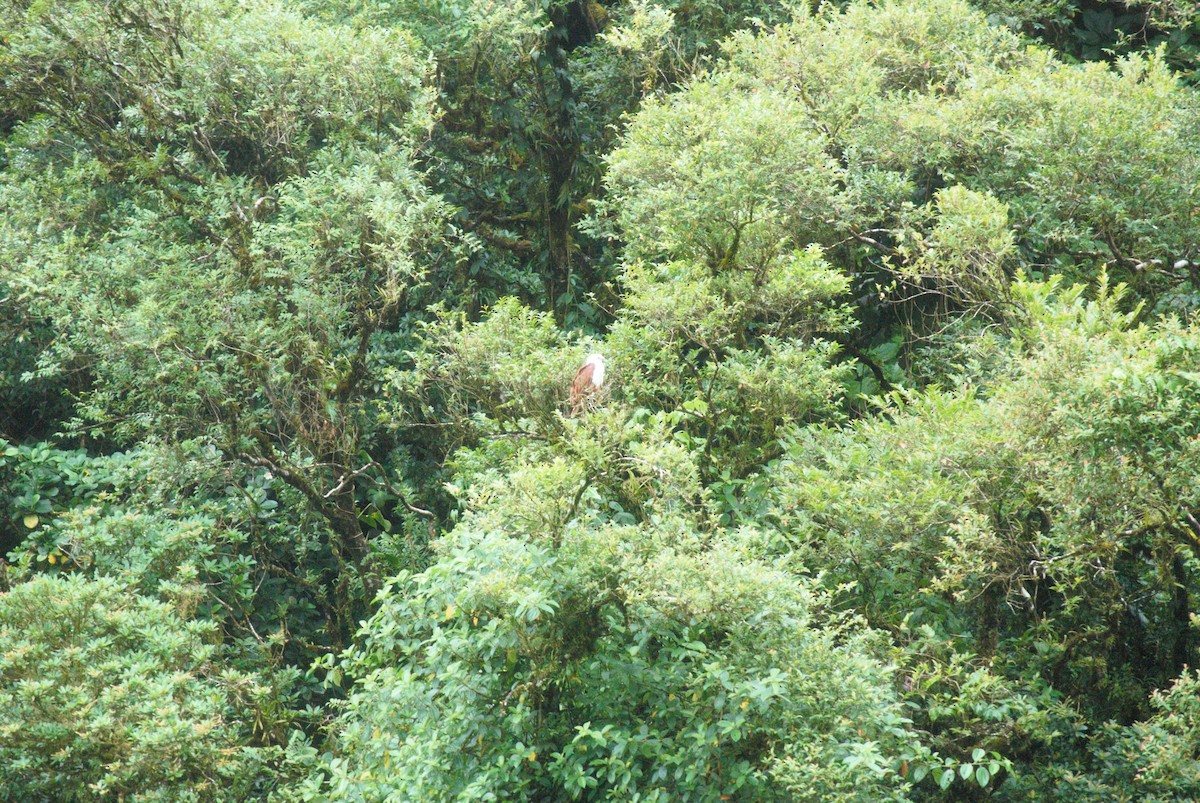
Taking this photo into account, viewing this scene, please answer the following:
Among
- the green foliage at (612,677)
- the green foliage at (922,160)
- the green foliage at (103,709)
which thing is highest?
the green foliage at (922,160)

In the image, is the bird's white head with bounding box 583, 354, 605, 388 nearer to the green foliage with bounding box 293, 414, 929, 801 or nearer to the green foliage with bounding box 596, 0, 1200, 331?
the green foliage with bounding box 293, 414, 929, 801

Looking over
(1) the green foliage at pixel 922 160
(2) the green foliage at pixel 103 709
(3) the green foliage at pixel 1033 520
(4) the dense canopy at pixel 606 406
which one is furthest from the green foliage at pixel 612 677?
(1) the green foliage at pixel 922 160

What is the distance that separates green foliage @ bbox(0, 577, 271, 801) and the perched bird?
7.51 ft

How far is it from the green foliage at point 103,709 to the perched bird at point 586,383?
90.2 inches

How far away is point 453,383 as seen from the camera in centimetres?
669

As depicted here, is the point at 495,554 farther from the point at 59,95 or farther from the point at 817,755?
the point at 59,95

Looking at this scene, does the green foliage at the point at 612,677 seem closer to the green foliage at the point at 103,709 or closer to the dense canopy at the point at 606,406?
the dense canopy at the point at 606,406

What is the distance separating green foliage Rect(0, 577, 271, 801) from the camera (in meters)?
5.11

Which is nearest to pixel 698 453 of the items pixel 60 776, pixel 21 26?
pixel 60 776

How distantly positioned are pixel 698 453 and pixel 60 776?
3.33 meters

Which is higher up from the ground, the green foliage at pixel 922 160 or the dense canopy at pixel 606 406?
the green foliage at pixel 922 160

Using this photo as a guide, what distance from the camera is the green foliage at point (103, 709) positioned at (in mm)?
5109

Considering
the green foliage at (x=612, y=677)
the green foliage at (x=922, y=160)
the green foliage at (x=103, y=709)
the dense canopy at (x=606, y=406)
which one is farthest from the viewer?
the green foliage at (x=922, y=160)

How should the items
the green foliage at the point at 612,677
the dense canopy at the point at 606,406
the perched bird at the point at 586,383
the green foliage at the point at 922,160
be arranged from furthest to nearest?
the green foliage at the point at 922,160 < the perched bird at the point at 586,383 < the dense canopy at the point at 606,406 < the green foliage at the point at 612,677
